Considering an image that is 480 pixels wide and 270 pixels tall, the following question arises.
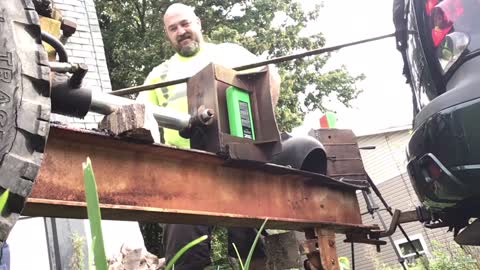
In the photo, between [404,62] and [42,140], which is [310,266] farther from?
[42,140]

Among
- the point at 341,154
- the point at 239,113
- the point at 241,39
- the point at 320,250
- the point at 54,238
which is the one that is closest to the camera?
the point at 239,113

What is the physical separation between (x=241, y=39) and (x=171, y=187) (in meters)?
16.1

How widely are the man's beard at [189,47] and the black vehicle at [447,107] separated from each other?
1717 millimetres

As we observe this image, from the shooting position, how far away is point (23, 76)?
5.47ft

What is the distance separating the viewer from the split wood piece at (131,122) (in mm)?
2441

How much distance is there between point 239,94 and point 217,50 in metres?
1.22

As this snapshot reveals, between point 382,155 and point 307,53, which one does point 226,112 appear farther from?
point 382,155

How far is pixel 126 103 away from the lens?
2.52 metres

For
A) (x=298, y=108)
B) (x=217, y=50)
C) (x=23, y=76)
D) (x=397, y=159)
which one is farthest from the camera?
(x=298, y=108)

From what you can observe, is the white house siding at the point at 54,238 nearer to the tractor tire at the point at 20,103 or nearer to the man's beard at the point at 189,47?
the man's beard at the point at 189,47

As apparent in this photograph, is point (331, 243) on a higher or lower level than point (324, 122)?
lower

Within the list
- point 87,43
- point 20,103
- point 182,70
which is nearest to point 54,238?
point 182,70

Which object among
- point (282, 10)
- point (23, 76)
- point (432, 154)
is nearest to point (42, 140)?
point (23, 76)

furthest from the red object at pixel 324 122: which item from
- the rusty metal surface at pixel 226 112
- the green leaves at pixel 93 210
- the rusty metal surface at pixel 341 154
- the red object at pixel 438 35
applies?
the green leaves at pixel 93 210
